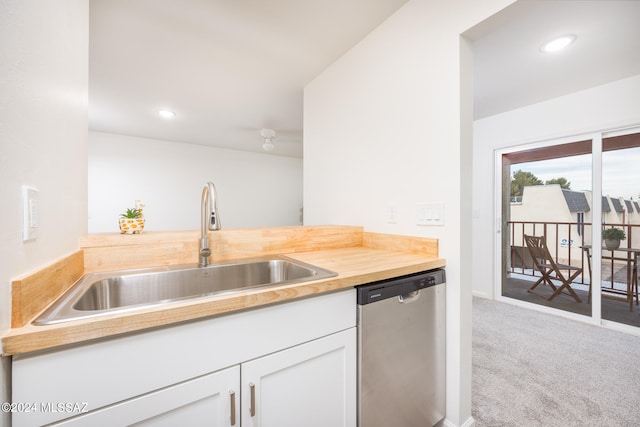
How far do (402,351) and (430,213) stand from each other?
0.70 m

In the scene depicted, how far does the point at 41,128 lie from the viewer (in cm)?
70

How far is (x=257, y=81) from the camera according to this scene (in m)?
2.46

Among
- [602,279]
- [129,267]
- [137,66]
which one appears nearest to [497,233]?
[602,279]

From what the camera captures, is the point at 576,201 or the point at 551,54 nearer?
the point at 551,54

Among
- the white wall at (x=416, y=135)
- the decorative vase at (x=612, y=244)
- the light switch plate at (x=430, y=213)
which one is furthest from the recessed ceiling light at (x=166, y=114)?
the decorative vase at (x=612, y=244)

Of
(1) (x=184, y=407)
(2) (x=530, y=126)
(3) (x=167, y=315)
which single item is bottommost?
(1) (x=184, y=407)

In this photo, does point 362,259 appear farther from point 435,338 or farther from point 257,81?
point 257,81

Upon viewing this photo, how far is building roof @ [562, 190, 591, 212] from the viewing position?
2635 millimetres

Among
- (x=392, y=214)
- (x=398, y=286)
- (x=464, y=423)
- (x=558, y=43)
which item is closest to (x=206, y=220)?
(x=398, y=286)

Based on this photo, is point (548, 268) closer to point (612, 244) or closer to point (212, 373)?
point (612, 244)

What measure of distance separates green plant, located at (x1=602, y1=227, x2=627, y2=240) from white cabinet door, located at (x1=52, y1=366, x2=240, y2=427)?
3524mm

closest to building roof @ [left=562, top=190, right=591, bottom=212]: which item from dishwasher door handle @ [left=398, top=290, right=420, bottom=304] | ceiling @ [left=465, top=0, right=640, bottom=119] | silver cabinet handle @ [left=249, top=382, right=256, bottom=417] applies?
ceiling @ [left=465, top=0, right=640, bottom=119]

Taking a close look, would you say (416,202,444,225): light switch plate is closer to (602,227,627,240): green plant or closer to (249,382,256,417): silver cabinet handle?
(249,382,256,417): silver cabinet handle

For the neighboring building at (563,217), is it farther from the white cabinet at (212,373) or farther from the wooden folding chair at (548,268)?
the white cabinet at (212,373)
